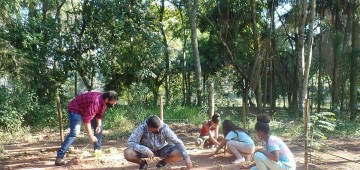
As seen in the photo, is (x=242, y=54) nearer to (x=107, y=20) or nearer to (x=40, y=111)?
(x=107, y=20)

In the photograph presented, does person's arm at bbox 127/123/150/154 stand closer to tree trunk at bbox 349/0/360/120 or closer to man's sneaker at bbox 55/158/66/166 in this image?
man's sneaker at bbox 55/158/66/166

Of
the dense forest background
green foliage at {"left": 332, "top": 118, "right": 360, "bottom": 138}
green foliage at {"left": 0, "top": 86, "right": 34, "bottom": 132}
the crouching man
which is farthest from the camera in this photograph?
the dense forest background

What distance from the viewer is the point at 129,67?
51.8ft

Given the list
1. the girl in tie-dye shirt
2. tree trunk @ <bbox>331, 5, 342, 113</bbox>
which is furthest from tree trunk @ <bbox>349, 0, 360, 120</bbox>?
the girl in tie-dye shirt

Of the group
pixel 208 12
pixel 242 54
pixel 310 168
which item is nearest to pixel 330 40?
pixel 242 54

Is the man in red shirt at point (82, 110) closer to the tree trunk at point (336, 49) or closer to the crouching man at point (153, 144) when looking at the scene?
the crouching man at point (153, 144)

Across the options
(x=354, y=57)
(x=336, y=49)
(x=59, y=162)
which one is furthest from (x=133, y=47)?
(x=336, y=49)

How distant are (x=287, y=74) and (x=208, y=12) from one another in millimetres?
8755

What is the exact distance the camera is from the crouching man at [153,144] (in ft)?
16.3

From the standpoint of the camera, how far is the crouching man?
16.3 feet

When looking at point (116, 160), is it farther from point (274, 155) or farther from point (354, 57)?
point (354, 57)

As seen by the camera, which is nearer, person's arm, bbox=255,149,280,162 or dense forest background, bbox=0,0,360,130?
person's arm, bbox=255,149,280,162

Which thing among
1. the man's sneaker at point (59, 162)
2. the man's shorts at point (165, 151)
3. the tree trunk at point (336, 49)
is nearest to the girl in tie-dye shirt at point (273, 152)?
the man's shorts at point (165, 151)

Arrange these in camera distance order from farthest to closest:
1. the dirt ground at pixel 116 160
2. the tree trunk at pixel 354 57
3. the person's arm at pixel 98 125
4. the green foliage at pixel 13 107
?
the tree trunk at pixel 354 57 < the green foliage at pixel 13 107 < the person's arm at pixel 98 125 < the dirt ground at pixel 116 160
